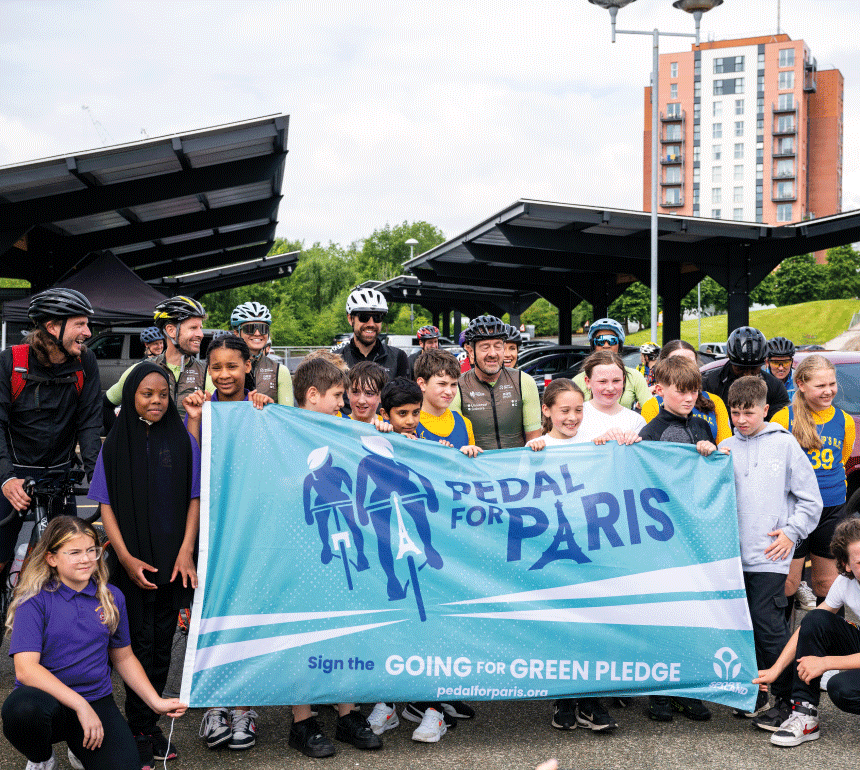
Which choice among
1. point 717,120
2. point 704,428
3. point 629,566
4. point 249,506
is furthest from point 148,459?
point 717,120

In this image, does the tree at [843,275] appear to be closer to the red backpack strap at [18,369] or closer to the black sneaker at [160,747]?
the red backpack strap at [18,369]

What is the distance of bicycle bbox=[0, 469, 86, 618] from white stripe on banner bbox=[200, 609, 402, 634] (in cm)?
114

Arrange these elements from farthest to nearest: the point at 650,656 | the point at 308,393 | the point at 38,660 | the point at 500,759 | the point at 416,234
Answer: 1. the point at 416,234
2. the point at 308,393
3. the point at 650,656
4. the point at 500,759
5. the point at 38,660

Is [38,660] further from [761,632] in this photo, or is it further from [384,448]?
[761,632]

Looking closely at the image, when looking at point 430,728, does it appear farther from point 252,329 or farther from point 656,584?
point 252,329

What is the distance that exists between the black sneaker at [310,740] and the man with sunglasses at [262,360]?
197cm

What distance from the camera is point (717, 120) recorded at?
10144cm

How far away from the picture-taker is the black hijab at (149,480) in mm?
3939

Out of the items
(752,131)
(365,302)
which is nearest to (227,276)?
(365,302)

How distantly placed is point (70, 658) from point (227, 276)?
103 ft

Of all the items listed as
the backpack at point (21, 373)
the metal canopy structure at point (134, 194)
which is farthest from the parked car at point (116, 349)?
the backpack at point (21, 373)

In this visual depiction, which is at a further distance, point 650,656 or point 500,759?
point 650,656

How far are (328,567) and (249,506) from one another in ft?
1.66

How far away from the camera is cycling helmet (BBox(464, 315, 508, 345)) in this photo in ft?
17.9
